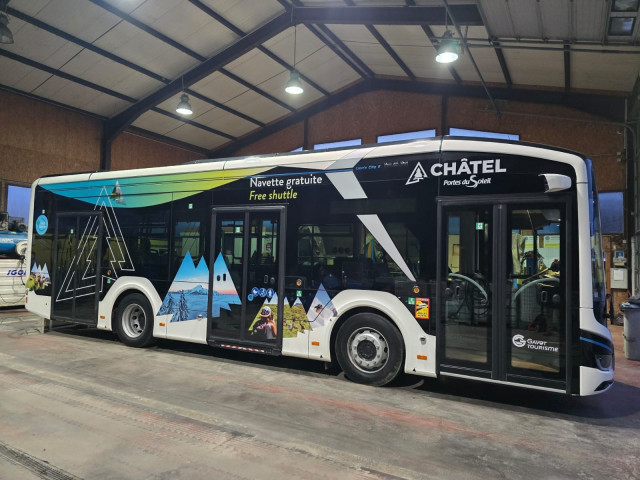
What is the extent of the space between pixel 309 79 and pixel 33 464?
16.5 m

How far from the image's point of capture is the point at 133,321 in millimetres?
8141

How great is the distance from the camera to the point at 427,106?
17.1m

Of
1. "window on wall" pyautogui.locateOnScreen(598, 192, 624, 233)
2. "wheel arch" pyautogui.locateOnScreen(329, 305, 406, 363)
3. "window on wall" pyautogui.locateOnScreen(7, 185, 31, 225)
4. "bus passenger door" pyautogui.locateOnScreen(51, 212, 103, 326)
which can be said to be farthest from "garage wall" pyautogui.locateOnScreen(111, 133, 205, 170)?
"window on wall" pyautogui.locateOnScreen(598, 192, 624, 233)

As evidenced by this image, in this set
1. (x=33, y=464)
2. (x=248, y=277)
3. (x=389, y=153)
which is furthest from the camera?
(x=248, y=277)

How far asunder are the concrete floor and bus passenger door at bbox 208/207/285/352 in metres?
0.57

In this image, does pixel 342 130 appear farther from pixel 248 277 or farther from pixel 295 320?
pixel 295 320

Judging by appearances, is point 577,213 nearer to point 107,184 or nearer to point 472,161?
point 472,161

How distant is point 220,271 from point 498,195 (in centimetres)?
425

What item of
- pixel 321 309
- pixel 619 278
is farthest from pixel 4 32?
pixel 619 278

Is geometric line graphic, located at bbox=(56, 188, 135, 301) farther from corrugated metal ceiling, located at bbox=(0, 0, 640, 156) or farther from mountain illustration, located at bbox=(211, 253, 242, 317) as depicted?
corrugated metal ceiling, located at bbox=(0, 0, 640, 156)

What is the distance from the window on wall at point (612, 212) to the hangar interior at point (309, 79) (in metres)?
0.05

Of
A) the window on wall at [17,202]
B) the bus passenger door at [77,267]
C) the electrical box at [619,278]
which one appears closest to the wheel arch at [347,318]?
the bus passenger door at [77,267]

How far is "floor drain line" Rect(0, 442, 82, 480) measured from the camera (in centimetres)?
337

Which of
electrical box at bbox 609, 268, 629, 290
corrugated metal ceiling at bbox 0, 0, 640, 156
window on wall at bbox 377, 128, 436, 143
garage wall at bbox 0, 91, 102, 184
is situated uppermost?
corrugated metal ceiling at bbox 0, 0, 640, 156
